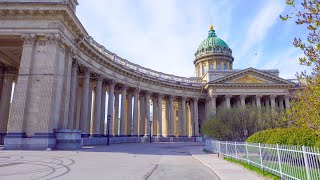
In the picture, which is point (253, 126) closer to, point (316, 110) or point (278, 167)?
point (278, 167)

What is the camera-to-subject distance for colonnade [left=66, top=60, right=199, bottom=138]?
32812 millimetres

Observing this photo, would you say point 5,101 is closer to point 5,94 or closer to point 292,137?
point 5,94

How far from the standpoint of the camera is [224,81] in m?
57.2

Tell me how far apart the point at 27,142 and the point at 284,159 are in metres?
20.7

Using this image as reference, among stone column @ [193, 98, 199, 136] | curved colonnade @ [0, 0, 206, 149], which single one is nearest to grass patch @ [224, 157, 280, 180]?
curved colonnade @ [0, 0, 206, 149]

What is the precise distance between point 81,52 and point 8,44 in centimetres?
800

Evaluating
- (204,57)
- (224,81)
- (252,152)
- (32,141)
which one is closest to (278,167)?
(252,152)

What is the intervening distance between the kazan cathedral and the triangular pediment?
210 mm

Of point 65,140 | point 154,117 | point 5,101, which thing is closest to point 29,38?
point 65,140

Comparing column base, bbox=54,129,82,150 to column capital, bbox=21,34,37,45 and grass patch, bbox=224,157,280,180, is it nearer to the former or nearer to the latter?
column capital, bbox=21,34,37,45

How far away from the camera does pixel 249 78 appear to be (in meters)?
57.3

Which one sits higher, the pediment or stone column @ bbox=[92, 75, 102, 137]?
the pediment

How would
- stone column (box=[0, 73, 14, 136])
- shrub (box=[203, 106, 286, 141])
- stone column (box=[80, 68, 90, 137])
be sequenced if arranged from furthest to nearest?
stone column (box=[80, 68, 90, 137]) → stone column (box=[0, 73, 14, 136]) → shrub (box=[203, 106, 286, 141])

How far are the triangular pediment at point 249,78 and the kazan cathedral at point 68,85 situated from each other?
21 centimetres
